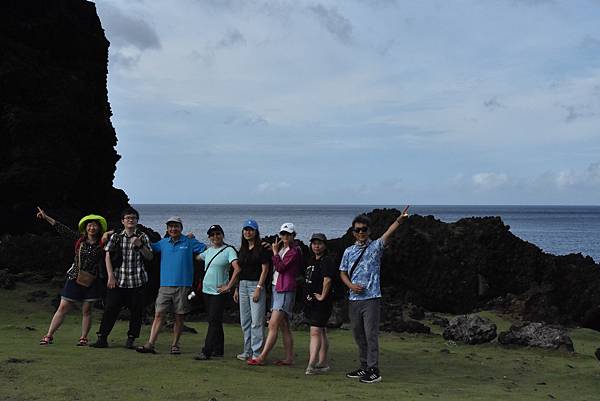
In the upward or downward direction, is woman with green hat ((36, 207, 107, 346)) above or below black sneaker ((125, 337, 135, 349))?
above

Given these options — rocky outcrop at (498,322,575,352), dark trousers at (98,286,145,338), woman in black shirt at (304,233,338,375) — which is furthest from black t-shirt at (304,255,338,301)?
rocky outcrop at (498,322,575,352)

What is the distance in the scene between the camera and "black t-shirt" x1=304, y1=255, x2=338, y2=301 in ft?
30.4

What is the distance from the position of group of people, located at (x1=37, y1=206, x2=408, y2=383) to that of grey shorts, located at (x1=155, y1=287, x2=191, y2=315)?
0.05ft

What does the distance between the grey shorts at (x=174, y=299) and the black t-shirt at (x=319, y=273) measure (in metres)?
1.90

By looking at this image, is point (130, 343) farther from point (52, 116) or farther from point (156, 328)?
point (52, 116)

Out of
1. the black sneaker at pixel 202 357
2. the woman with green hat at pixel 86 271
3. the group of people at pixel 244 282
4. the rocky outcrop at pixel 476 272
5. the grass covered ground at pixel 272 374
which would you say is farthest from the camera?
the rocky outcrop at pixel 476 272

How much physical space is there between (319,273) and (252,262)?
37.1 inches

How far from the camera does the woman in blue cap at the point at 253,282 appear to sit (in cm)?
958

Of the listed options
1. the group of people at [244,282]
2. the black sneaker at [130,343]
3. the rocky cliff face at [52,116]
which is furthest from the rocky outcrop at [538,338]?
the rocky cliff face at [52,116]

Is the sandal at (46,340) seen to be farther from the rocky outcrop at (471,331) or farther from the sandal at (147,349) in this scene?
the rocky outcrop at (471,331)

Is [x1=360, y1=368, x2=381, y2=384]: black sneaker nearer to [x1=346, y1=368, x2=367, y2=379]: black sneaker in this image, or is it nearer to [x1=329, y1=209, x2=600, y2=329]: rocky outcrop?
[x1=346, y1=368, x2=367, y2=379]: black sneaker

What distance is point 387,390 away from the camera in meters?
8.37

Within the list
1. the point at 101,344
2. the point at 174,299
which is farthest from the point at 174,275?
the point at 101,344

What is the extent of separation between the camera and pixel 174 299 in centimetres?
1012
